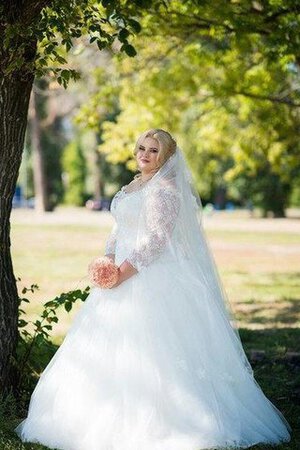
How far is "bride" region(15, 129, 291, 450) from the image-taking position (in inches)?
177

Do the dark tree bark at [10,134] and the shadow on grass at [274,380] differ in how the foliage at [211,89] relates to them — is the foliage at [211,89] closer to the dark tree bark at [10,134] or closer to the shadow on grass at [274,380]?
the shadow on grass at [274,380]

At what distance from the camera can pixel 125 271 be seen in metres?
4.84

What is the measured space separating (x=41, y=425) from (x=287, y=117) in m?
15.8

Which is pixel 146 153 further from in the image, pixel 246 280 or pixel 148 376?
pixel 246 280

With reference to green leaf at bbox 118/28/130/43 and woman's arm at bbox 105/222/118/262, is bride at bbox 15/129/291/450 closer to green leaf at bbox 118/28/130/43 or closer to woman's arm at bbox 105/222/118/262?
woman's arm at bbox 105/222/118/262

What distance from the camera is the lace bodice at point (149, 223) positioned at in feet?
15.8

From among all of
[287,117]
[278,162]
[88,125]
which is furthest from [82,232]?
[88,125]

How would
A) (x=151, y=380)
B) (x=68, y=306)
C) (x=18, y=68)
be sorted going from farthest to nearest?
(x=68, y=306) → (x=18, y=68) → (x=151, y=380)

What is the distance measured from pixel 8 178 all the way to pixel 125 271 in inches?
49.1

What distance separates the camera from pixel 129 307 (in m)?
4.78

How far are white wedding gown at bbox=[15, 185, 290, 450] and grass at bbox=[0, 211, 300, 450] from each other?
0.25 metres

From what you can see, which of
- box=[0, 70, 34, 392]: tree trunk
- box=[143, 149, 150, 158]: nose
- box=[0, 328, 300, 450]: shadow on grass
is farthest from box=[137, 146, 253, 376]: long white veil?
box=[0, 70, 34, 392]: tree trunk

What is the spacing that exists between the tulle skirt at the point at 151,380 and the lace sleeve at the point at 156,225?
0.10 m

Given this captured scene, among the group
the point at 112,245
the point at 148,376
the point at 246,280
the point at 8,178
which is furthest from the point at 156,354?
the point at 246,280
